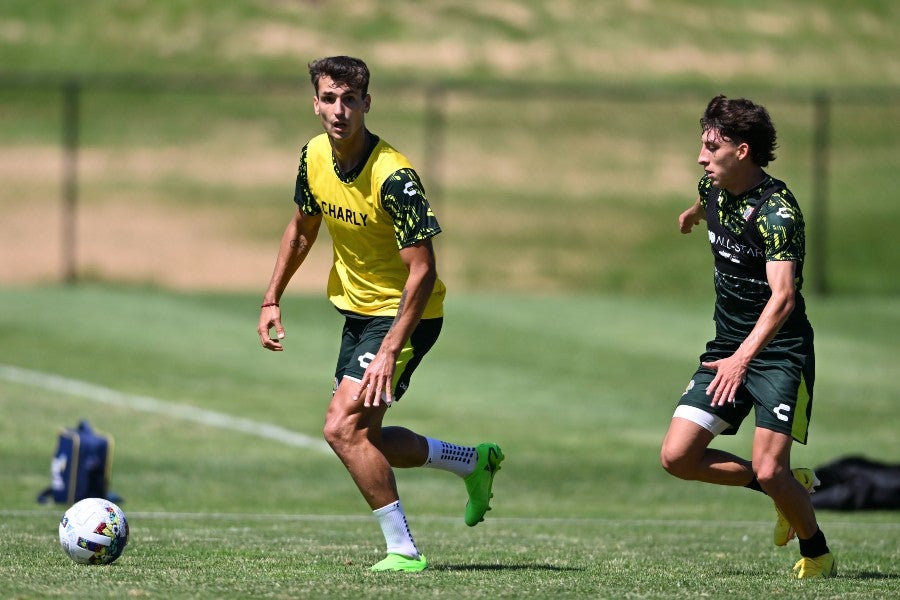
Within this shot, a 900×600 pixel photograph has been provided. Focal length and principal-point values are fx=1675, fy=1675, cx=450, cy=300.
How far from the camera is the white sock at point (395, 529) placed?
791 cm

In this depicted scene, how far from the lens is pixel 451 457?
343 inches

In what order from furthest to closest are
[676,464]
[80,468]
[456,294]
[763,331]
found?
1. [456,294]
2. [80,468]
3. [676,464]
4. [763,331]

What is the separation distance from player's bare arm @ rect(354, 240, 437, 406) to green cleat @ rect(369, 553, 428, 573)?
756 mm

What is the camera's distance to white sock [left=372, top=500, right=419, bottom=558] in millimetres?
7914

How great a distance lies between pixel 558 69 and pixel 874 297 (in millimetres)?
28464

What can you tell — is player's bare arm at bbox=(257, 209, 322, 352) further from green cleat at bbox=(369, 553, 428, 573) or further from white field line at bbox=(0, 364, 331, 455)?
white field line at bbox=(0, 364, 331, 455)

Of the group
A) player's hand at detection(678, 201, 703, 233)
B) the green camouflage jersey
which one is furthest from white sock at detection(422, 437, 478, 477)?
player's hand at detection(678, 201, 703, 233)

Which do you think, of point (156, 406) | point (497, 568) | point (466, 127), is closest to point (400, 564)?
point (497, 568)

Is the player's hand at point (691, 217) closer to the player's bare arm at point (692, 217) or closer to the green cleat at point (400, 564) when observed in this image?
the player's bare arm at point (692, 217)

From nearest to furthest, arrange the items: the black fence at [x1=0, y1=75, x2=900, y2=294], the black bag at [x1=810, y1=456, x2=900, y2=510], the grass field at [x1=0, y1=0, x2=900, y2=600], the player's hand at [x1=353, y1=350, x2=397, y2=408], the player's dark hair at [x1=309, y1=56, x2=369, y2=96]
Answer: the player's hand at [x1=353, y1=350, x2=397, y2=408] → the player's dark hair at [x1=309, y1=56, x2=369, y2=96] → the grass field at [x1=0, y1=0, x2=900, y2=600] → the black bag at [x1=810, y1=456, x2=900, y2=510] → the black fence at [x1=0, y1=75, x2=900, y2=294]

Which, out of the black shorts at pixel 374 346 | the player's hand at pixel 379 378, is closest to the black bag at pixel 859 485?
the black shorts at pixel 374 346

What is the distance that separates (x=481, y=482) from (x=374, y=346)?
47.3 inches

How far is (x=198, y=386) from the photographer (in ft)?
58.7

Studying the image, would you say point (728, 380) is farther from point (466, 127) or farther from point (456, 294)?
point (466, 127)
